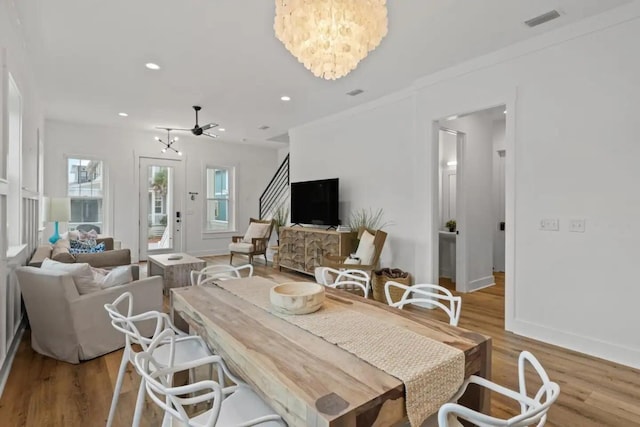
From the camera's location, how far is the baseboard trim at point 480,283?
16.3 feet

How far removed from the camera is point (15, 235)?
308cm

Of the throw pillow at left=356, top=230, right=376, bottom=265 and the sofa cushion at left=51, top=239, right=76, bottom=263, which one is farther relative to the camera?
the throw pillow at left=356, top=230, right=376, bottom=265

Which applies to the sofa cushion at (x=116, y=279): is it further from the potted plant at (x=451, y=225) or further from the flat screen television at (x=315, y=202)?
the potted plant at (x=451, y=225)

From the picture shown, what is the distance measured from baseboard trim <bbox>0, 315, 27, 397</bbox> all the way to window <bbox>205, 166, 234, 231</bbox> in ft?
16.1

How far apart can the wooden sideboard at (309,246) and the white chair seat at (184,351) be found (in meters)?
3.10

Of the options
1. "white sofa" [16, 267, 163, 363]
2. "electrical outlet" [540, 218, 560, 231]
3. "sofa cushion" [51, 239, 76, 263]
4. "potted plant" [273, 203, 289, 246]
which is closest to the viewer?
"white sofa" [16, 267, 163, 363]

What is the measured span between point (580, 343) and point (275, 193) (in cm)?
646

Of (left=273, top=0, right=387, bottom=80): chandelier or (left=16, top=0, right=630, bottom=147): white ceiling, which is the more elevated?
(left=16, top=0, right=630, bottom=147): white ceiling

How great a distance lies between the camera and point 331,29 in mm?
1751

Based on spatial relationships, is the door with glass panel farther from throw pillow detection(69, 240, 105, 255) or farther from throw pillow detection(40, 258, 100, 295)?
throw pillow detection(40, 258, 100, 295)

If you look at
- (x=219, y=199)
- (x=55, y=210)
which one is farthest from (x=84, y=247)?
(x=219, y=199)

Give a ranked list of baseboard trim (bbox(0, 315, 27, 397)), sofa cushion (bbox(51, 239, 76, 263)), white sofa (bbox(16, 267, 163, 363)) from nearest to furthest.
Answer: baseboard trim (bbox(0, 315, 27, 397))
white sofa (bbox(16, 267, 163, 363))
sofa cushion (bbox(51, 239, 76, 263))

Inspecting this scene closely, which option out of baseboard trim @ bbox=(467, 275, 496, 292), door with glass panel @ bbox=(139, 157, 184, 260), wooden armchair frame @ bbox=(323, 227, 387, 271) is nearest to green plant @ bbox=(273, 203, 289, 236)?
door with glass panel @ bbox=(139, 157, 184, 260)

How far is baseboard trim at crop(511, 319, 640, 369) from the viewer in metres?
2.66
